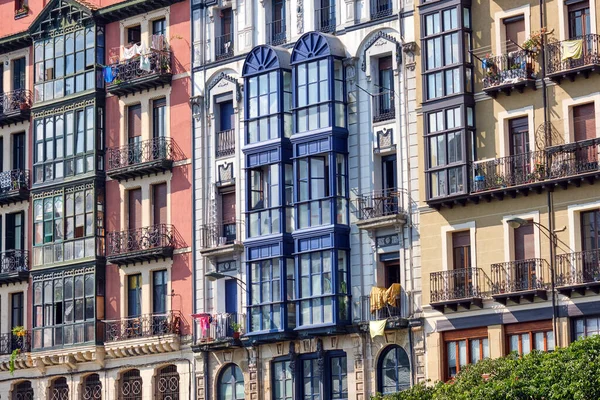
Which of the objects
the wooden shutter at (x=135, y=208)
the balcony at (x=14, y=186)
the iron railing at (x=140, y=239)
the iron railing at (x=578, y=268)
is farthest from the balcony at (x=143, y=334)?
the iron railing at (x=578, y=268)

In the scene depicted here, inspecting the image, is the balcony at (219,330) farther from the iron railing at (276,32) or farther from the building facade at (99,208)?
the iron railing at (276,32)

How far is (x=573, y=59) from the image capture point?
59.7 meters

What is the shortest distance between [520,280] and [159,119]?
20.1 meters

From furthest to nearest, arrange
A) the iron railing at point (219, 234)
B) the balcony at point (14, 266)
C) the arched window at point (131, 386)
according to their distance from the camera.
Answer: the balcony at point (14, 266) → the arched window at point (131, 386) → the iron railing at point (219, 234)

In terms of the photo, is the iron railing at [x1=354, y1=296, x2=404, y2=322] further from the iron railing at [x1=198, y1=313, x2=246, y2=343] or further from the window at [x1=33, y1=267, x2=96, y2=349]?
the window at [x1=33, y1=267, x2=96, y2=349]

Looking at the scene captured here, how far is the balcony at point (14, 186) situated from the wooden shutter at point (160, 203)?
7198 mm

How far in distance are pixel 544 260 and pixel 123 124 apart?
73.3 ft

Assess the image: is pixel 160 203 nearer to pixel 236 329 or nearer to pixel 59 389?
pixel 236 329

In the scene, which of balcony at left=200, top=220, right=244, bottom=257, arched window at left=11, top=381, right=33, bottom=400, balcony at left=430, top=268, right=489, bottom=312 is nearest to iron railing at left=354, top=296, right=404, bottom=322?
balcony at left=430, top=268, right=489, bottom=312

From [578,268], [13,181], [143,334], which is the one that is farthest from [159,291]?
[578,268]

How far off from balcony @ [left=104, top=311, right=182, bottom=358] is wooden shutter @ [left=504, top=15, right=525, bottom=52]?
1844 centimetres

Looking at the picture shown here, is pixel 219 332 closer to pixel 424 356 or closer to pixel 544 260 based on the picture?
pixel 424 356

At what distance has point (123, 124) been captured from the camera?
75000 millimetres

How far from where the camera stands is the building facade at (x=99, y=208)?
72562mm
